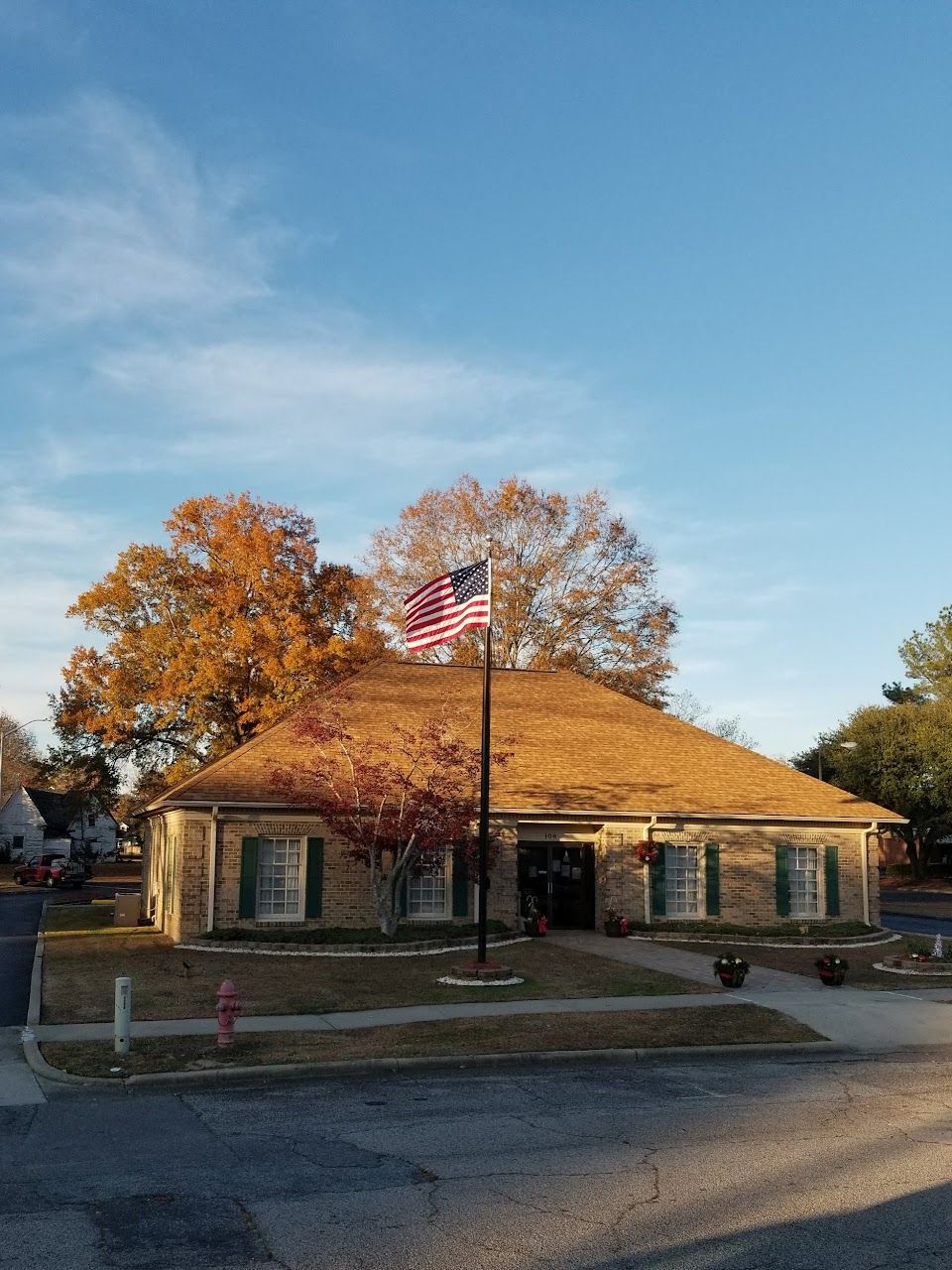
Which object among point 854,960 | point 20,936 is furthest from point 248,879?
point 854,960

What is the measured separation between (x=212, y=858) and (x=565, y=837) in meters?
8.78

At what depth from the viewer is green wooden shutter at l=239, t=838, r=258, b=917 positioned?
26031 mm

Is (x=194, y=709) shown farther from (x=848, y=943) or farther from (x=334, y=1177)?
(x=334, y=1177)

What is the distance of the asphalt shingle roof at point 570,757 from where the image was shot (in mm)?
28500

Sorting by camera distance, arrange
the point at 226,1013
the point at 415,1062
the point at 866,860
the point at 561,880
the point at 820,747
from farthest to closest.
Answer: the point at 820,747
the point at 866,860
the point at 561,880
the point at 226,1013
the point at 415,1062

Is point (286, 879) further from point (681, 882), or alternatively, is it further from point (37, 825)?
point (37, 825)

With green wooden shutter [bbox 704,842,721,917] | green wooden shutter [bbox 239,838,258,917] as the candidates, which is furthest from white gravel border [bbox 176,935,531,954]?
green wooden shutter [bbox 704,842,721,917]

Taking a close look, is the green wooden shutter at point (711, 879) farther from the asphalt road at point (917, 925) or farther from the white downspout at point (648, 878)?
the asphalt road at point (917, 925)

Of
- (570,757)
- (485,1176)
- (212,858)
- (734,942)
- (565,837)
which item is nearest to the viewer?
(485,1176)

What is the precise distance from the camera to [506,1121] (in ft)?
34.9

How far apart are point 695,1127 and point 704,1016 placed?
631 centimetres

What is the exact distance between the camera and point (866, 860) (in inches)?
1204

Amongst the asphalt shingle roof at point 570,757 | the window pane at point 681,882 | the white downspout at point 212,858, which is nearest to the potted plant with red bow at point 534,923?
the asphalt shingle roof at point 570,757

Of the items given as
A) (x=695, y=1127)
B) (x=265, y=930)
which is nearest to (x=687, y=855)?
(x=265, y=930)
